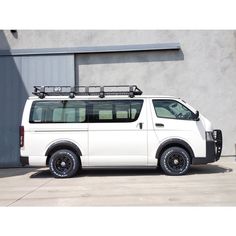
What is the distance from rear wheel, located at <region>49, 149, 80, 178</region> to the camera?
8.65 meters

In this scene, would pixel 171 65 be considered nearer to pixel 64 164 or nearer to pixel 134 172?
pixel 134 172

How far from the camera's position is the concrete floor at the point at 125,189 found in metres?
5.86

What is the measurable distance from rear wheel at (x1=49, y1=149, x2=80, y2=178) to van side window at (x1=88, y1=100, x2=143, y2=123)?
1088 millimetres

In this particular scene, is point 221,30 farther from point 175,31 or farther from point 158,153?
point 158,153

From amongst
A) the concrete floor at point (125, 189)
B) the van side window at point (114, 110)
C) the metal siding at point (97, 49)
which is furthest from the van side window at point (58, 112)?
the metal siding at point (97, 49)

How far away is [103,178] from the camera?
858cm

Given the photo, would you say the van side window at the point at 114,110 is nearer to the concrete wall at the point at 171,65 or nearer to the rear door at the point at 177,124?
the rear door at the point at 177,124

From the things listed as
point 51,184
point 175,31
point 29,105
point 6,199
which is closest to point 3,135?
point 29,105

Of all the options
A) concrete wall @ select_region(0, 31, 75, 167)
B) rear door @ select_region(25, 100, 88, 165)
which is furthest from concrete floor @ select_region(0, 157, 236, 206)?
concrete wall @ select_region(0, 31, 75, 167)

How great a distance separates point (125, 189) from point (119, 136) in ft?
6.34

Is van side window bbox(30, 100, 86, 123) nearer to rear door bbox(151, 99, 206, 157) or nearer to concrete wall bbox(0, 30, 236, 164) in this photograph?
rear door bbox(151, 99, 206, 157)

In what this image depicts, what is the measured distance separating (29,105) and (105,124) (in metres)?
2.13

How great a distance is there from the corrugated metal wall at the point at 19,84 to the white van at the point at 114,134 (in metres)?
3.53

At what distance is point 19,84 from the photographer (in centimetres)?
1221
